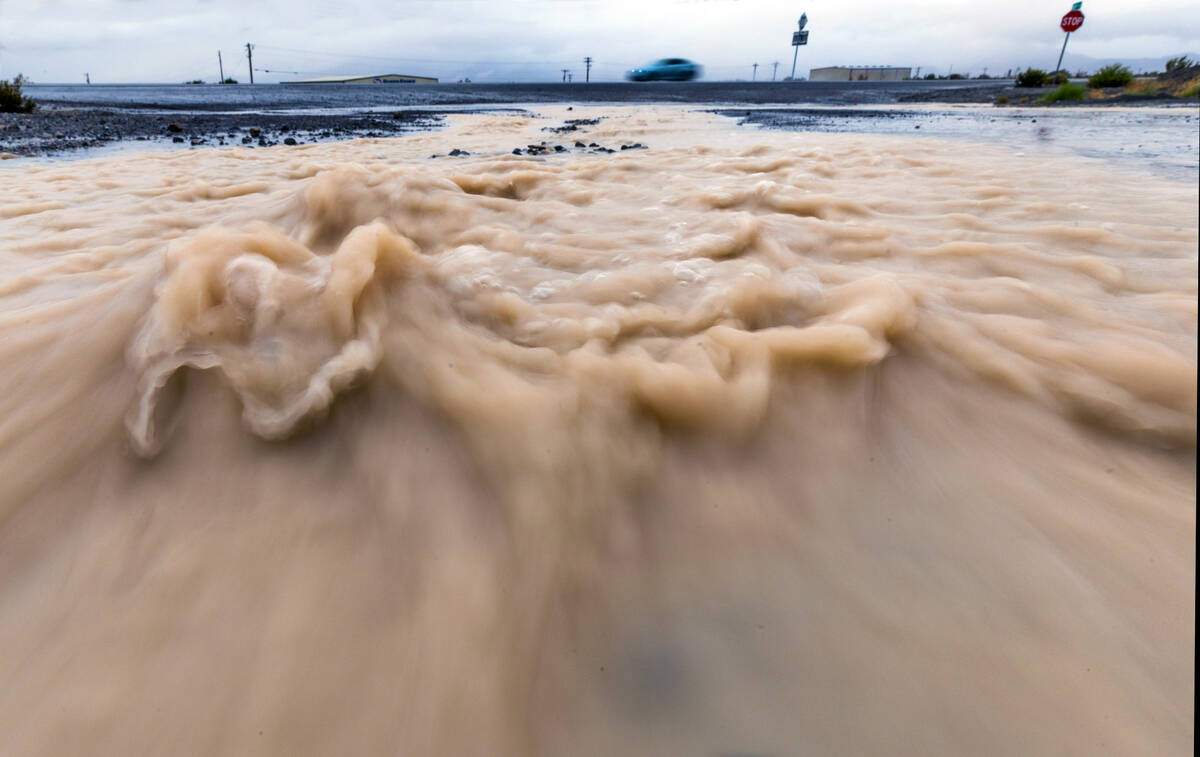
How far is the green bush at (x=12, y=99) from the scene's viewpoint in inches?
554

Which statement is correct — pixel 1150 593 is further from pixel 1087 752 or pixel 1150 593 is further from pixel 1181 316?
pixel 1181 316

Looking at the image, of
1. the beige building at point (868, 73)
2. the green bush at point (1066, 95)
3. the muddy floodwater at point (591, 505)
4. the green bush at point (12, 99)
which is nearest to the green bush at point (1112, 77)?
the green bush at point (1066, 95)

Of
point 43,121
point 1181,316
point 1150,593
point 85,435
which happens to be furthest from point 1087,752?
point 43,121

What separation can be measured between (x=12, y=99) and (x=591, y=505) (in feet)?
70.3

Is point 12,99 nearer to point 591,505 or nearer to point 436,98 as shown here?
point 436,98

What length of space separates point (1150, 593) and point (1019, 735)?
54cm

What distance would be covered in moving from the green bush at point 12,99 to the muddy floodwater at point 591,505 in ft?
60.1

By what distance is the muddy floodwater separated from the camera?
1068 mm

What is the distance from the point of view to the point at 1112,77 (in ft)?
61.9

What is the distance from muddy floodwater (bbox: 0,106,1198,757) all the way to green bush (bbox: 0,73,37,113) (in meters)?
18.3

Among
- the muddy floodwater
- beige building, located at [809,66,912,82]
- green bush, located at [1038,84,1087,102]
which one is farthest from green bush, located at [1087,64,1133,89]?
beige building, located at [809,66,912,82]

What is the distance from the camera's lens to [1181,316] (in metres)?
2.09

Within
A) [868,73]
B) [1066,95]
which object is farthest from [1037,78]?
[868,73]

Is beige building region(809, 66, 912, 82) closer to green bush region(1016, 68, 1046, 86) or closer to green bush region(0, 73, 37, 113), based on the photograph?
green bush region(1016, 68, 1046, 86)
